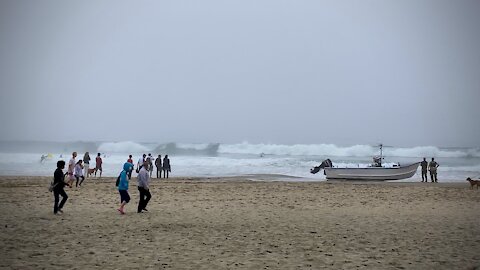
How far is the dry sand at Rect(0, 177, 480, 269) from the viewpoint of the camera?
296 inches

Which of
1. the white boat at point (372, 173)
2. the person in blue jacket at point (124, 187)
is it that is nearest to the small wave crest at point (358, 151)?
the white boat at point (372, 173)

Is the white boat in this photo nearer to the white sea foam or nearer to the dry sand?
the dry sand

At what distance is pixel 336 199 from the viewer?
18.2 meters

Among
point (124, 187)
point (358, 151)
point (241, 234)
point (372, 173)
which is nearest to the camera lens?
point (241, 234)

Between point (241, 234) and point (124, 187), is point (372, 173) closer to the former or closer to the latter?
point (124, 187)

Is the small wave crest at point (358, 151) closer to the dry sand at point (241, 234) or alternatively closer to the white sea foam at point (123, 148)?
the white sea foam at point (123, 148)

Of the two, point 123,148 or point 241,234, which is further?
point 123,148

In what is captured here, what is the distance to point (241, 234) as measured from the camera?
10.1 metres

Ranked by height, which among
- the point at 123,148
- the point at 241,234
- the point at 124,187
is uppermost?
the point at 123,148

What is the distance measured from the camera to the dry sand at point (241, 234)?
752 cm

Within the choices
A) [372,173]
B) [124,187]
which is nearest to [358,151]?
[372,173]

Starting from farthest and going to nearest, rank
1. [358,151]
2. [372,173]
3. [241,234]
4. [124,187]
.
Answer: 1. [358,151]
2. [372,173]
3. [124,187]
4. [241,234]

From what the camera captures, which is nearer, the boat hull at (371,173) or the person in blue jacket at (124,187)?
the person in blue jacket at (124,187)

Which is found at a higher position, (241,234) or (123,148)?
(123,148)
